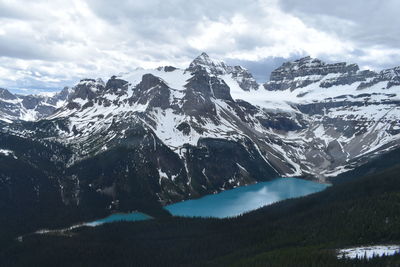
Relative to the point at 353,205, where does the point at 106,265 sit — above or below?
below

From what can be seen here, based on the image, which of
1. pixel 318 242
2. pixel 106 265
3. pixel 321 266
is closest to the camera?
pixel 321 266

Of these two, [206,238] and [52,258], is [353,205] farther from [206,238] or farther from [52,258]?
[52,258]

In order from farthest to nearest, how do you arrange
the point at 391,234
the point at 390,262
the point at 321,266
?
1. the point at 391,234
2. the point at 321,266
3. the point at 390,262

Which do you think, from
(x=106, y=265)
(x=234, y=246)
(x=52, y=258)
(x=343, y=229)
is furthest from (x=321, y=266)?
(x=52, y=258)

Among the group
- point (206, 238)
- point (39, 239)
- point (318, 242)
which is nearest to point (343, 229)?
point (318, 242)

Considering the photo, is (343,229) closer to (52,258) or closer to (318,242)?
(318,242)

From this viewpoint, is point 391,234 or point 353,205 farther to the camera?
point 353,205
